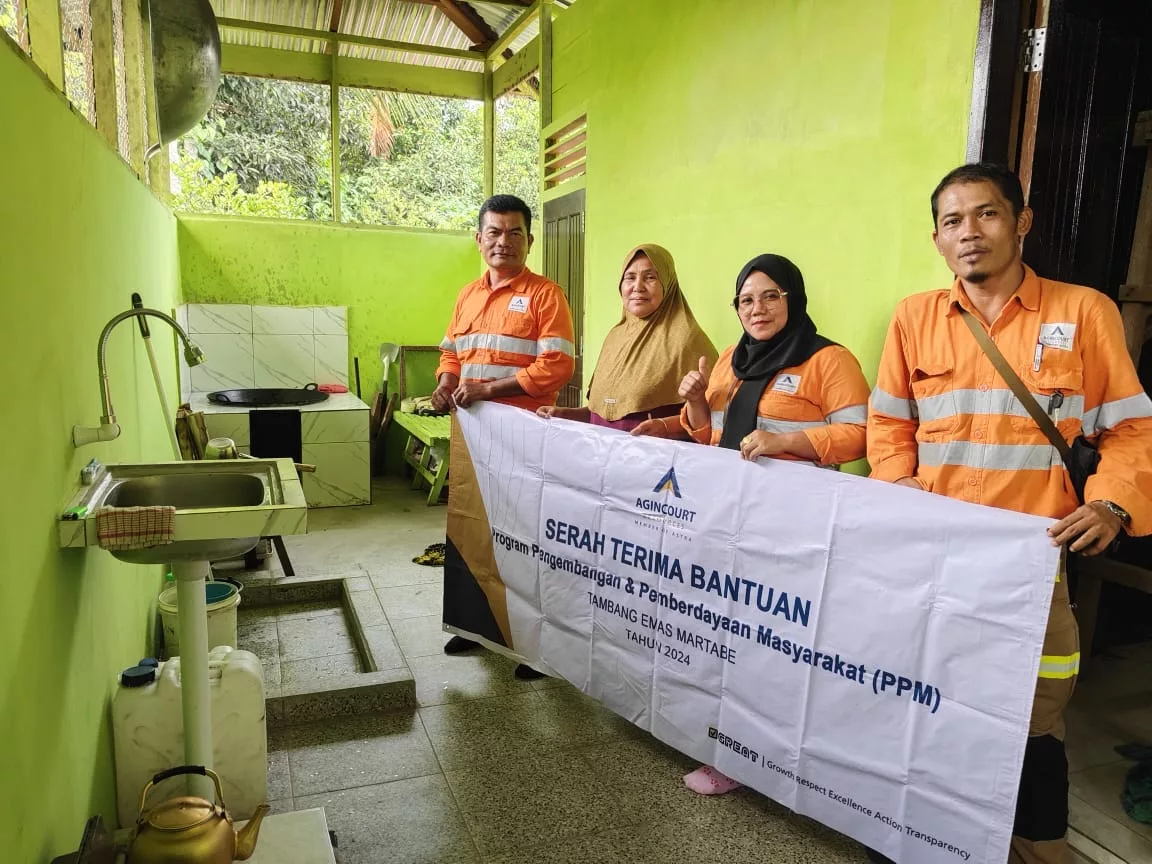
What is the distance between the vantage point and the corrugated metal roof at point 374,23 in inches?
217

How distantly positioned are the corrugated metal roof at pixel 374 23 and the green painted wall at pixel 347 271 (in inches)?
51.1

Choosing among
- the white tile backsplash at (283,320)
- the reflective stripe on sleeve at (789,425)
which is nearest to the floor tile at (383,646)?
the reflective stripe on sleeve at (789,425)

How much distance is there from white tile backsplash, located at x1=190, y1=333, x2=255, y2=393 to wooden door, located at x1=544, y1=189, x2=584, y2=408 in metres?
2.36

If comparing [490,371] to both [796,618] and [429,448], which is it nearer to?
[796,618]

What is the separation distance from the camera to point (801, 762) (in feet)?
6.01

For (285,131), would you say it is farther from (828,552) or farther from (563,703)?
(828,552)

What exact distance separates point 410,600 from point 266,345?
3.09 meters

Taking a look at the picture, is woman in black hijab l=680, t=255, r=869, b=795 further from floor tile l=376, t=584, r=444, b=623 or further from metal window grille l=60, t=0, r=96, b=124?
metal window grille l=60, t=0, r=96, b=124

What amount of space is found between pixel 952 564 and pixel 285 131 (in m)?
8.98

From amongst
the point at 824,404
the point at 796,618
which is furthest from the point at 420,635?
the point at 824,404

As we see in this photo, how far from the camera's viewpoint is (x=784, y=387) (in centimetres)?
205

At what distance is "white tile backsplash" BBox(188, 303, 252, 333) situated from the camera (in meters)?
5.61

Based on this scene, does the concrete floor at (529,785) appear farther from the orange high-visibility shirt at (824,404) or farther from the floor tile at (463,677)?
the orange high-visibility shirt at (824,404)

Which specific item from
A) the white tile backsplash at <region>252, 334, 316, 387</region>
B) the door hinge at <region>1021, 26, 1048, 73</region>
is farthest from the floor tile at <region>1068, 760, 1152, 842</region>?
the white tile backsplash at <region>252, 334, 316, 387</region>
